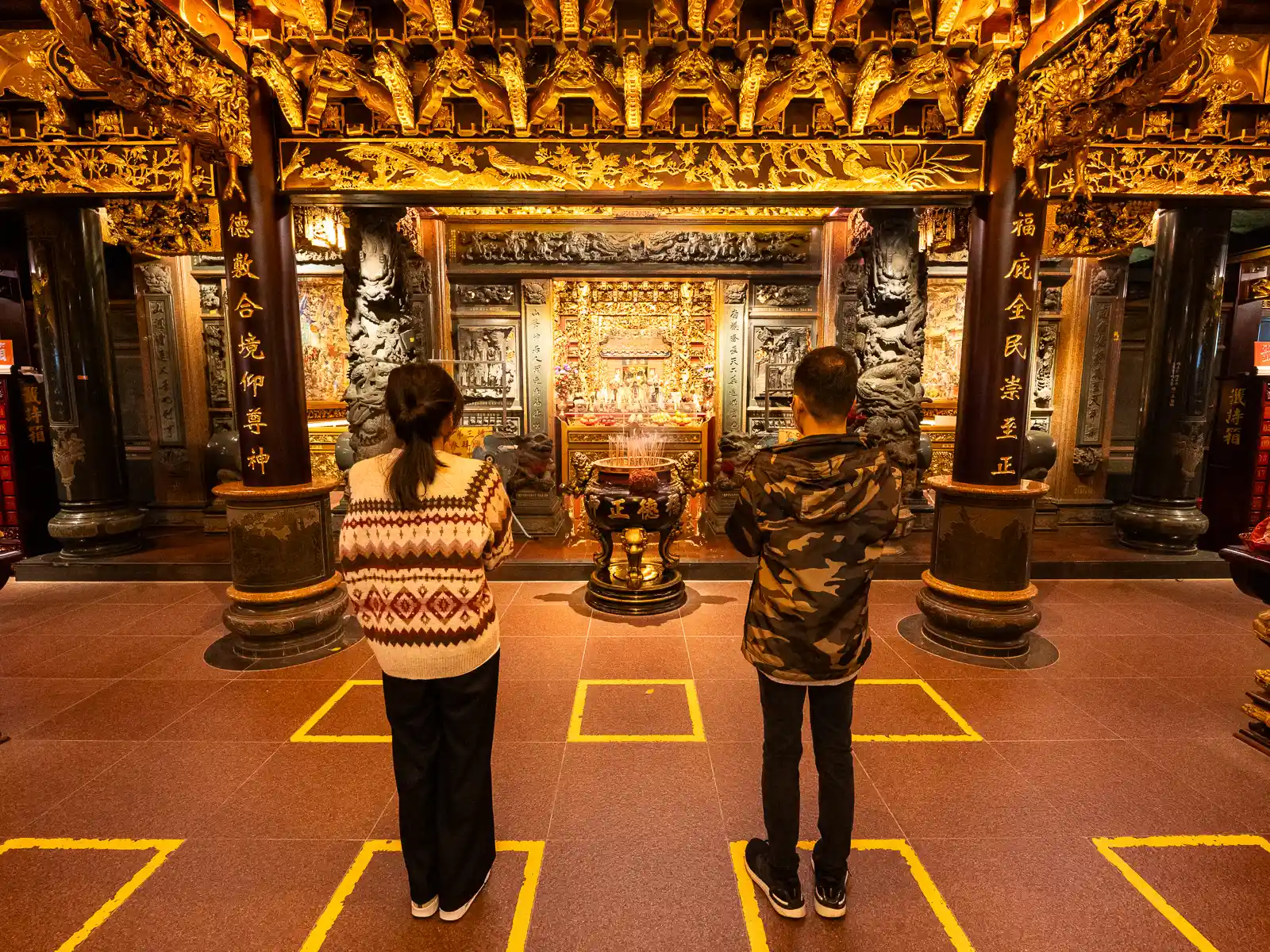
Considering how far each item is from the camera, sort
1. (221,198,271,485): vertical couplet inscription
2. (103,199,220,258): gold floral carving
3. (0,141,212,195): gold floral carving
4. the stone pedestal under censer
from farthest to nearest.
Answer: the stone pedestal under censer < (103,199,220,258): gold floral carving < (0,141,212,195): gold floral carving < (221,198,271,485): vertical couplet inscription

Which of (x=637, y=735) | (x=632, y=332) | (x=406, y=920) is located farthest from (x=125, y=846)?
(x=632, y=332)

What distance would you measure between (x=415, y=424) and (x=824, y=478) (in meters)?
1.14

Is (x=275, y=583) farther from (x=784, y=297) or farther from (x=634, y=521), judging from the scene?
(x=784, y=297)

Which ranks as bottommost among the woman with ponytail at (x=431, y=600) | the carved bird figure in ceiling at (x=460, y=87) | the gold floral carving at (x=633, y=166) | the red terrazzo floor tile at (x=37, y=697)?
the red terrazzo floor tile at (x=37, y=697)

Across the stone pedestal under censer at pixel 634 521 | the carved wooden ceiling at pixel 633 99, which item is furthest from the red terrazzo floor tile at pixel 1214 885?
the carved wooden ceiling at pixel 633 99

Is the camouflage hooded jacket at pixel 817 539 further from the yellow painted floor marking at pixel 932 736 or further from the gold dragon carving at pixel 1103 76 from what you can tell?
the gold dragon carving at pixel 1103 76

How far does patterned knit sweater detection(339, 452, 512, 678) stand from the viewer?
165cm

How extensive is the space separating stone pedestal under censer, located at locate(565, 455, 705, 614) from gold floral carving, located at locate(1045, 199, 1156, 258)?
3229 millimetres

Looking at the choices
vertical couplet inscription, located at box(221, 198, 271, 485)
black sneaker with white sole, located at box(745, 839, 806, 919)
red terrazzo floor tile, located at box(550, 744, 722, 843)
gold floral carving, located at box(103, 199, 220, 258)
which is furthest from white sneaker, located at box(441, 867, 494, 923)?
gold floral carving, located at box(103, 199, 220, 258)

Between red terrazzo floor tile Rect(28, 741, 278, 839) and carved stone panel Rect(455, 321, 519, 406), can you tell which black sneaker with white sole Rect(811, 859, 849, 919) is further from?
carved stone panel Rect(455, 321, 519, 406)

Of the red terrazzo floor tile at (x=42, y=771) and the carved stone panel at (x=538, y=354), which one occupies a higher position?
the carved stone panel at (x=538, y=354)

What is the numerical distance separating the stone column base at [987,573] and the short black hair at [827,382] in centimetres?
268

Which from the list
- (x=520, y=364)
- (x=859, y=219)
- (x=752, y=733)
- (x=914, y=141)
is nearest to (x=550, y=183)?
(x=914, y=141)

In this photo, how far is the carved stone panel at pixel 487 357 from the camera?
827 cm
